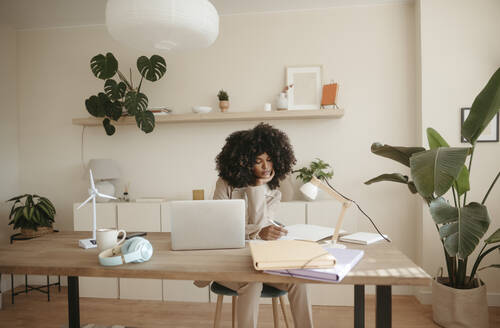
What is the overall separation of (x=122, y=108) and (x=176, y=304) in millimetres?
1922

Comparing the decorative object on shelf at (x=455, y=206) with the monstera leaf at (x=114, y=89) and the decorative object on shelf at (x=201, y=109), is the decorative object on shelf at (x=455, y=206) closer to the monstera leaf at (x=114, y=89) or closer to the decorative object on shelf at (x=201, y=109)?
the decorative object on shelf at (x=201, y=109)

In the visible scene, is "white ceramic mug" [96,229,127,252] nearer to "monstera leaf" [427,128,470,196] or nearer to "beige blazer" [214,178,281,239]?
"beige blazer" [214,178,281,239]

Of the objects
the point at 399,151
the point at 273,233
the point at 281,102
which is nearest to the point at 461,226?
the point at 399,151

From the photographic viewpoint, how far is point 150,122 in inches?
116

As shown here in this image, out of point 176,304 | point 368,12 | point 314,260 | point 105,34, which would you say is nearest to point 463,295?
point 314,260

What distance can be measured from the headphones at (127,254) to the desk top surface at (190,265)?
0.08 ft

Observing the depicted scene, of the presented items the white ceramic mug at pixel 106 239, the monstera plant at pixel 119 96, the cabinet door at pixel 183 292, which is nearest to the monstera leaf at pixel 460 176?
the white ceramic mug at pixel 106 239

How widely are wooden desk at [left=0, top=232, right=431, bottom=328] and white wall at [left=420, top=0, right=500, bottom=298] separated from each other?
1877 mm

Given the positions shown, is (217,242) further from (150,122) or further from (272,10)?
(272,10)

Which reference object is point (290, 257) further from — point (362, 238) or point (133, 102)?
point (133, 102)

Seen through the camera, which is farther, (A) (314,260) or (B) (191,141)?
(B) (191,141)

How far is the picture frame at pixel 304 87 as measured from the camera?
3.09 m

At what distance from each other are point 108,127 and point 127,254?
2302 millimetres

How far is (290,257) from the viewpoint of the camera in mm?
1038
